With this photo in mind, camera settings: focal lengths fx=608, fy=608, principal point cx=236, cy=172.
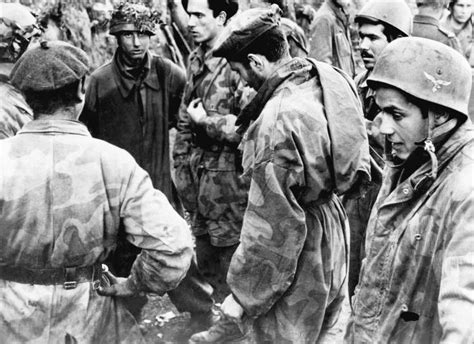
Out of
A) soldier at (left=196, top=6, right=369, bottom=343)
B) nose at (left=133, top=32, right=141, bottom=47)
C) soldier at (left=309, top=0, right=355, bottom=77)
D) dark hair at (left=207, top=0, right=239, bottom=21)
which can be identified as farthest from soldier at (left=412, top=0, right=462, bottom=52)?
soldier at (left=196, top=6, right=369, bottom=343)

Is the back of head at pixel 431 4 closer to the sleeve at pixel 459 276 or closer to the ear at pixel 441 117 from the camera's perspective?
the ear at pixel 441 117

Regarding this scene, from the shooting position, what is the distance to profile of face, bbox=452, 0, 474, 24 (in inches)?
373

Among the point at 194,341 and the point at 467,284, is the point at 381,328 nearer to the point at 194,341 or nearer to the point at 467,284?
the point at 467,284

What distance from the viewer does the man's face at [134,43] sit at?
484 centimetres

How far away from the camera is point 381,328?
2389 mm

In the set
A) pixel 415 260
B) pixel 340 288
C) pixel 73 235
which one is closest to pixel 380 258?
pixel 415 260

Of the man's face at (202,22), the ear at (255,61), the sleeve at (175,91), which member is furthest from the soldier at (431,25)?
the ear at (255,61)

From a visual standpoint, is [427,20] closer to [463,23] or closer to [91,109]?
[91,109]

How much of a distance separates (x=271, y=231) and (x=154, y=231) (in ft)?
2.00

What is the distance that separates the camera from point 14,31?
13.1 feet

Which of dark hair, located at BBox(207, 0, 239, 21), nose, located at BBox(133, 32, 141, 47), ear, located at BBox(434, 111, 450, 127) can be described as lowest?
nose, located at BBox(133, 32, 141, 47)

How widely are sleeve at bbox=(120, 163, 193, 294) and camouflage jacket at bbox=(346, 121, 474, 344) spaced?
0.81m

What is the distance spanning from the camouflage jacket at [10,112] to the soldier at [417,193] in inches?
89.4

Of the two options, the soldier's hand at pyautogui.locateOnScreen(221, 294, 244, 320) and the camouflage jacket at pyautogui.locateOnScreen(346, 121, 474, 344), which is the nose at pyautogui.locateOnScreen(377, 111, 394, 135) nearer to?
the camouflage jacket at pyautogui.locateOnScreen(346, 121, 474, 344)
